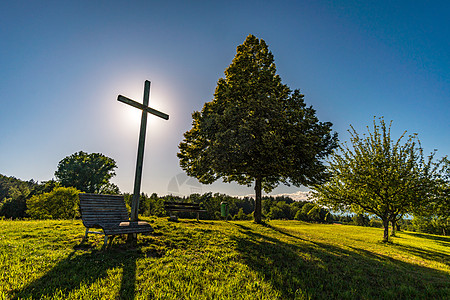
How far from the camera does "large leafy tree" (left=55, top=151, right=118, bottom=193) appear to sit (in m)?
43.7

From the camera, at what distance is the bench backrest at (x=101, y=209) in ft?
23.0

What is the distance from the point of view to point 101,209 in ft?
24.8

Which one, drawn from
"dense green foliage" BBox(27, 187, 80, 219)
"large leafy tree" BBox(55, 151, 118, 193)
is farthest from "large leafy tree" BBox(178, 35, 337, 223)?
"large leafy tree" BBox(55, 151, 118, 193)

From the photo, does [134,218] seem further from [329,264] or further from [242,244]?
[329,264]

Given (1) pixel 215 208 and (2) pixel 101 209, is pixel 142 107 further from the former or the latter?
(1) pixel 215 208

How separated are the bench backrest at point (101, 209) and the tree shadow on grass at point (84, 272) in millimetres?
985

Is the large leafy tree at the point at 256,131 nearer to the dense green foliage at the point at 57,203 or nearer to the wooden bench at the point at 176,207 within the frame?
the wooden bench at the point at 176,207

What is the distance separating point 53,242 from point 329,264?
8984 mm

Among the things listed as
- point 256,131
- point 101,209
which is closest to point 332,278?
point 101,209

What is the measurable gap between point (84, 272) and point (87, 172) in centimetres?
4950

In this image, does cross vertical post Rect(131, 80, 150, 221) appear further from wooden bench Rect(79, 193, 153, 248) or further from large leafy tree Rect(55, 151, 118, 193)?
large leafy tree Rect(55, 151, 118, 193)

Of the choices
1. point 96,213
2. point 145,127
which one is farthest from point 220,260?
point 145,127

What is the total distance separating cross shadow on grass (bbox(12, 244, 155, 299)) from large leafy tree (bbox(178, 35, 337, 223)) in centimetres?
820

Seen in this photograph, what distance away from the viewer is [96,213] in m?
7.32
